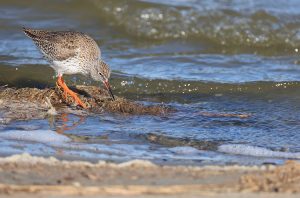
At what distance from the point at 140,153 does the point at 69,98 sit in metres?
2.25

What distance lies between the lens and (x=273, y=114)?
7828mm

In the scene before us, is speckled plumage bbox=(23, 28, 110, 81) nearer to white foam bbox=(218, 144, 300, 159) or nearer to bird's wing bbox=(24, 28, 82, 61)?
bird's wing bbox=(24, 28, 82, 61)

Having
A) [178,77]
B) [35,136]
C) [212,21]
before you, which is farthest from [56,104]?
[212,21]

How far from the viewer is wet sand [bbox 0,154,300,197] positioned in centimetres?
404

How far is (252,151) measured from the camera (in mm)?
6078

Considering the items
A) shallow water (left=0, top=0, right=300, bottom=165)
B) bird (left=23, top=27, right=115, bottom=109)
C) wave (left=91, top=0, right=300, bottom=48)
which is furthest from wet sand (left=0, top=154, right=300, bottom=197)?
wave (left=91, top=0, right=300, bottom=48)

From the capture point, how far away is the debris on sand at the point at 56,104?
721cm

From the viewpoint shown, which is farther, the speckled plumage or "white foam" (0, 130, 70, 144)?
the speckled plumage

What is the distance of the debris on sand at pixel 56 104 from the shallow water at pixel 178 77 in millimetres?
210

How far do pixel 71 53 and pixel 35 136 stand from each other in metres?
2.23

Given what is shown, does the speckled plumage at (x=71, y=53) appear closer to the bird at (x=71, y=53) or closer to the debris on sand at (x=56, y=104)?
the bird at (x=71, y=53)

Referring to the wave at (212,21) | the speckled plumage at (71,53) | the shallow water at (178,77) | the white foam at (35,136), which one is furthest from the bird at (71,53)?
the wave at (212,21)

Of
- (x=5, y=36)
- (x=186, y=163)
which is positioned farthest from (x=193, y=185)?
(x=5, y=36)

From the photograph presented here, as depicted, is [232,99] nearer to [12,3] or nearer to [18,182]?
[18,182]
